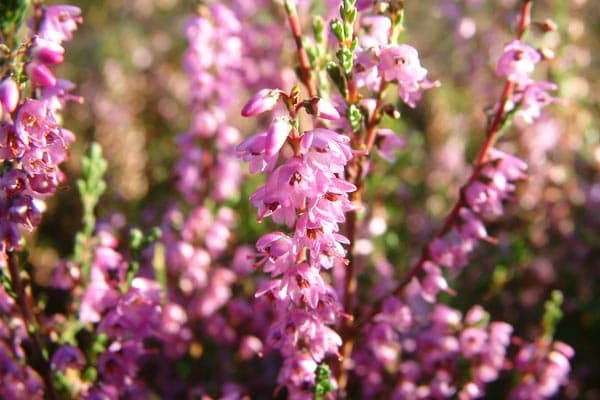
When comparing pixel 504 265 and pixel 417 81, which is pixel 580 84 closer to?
pixel 504 265

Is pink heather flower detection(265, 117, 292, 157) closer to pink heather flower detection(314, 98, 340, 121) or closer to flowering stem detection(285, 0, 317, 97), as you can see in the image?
pink heather flower detection(314, 98, 340, 121)

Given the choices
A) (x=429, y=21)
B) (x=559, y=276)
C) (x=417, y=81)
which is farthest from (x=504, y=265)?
(x=429, y=21)

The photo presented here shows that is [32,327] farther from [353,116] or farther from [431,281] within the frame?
[431,281]

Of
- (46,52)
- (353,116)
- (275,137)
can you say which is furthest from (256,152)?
(46,52)

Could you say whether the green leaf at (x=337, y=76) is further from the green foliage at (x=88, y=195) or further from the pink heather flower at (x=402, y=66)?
the green foliage at (x=88, y=195)

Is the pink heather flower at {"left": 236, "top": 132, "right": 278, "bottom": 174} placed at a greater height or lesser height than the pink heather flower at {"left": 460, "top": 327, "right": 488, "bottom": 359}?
greater

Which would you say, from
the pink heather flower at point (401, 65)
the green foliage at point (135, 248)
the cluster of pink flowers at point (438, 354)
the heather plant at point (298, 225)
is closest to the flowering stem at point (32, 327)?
the heather plant at point (298, 225)

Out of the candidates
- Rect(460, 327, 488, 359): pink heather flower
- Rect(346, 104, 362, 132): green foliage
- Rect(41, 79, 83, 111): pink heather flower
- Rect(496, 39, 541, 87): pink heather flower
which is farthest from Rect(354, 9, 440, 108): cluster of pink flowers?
Rect(460, 327, 488, 359): pink heather flower

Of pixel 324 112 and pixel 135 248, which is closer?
pixel 324 112
